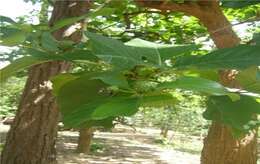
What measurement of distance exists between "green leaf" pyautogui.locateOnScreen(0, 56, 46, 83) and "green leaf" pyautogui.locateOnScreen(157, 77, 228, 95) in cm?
16

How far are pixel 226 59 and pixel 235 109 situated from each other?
0.09 meters

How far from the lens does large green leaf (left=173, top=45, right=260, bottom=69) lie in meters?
0.35

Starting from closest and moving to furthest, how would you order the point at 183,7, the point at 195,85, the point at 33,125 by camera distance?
the point at 195,85, the point at 183,7, the point at 33,125

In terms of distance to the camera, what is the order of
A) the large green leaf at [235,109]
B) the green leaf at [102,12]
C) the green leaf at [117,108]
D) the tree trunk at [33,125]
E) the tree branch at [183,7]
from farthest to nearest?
the tree trunk at [33,125] < the tree branch at [183,7] < the green leaf at [102,12] < the large green leaf at [235,109] < the green leaf at [117,108]

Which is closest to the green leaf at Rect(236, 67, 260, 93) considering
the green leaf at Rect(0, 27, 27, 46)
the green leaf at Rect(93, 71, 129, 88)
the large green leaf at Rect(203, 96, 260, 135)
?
the large green leaf at Rect(203, 96, 260, 135)

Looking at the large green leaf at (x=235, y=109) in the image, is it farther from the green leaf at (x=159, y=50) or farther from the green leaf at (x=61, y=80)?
the green leaf at (x=61, y=80)

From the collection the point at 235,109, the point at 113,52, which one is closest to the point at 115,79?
the point at 113,52

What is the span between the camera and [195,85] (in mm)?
324

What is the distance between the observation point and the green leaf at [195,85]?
0.32 metres

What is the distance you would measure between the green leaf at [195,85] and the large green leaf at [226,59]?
3cm

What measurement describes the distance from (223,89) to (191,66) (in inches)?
1.4

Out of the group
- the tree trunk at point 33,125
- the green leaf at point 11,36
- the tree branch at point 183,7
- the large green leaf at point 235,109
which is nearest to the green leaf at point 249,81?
the large green leaf at point 235,109

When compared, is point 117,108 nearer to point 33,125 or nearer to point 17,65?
point 17,65

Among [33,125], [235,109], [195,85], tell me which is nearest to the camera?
[195,85]
